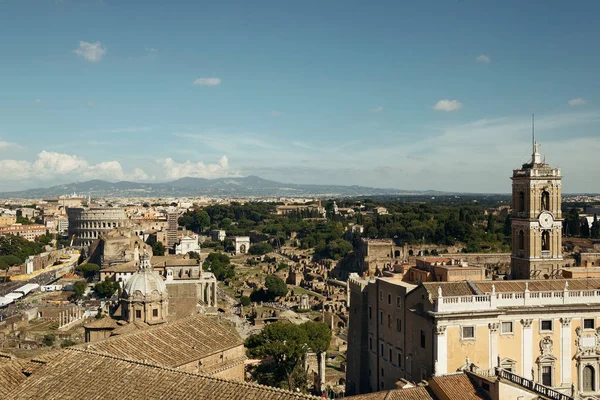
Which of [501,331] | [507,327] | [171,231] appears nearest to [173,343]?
[501,331]

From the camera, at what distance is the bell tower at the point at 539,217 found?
1054 inches

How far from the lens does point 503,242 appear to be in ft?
249

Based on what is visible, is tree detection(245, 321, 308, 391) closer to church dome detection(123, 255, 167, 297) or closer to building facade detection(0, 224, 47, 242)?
church dome detection(123, 255, 167, 297)

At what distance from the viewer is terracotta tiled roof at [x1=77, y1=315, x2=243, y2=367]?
19.1m

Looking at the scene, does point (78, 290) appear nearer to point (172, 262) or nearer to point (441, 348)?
point (172, 262)

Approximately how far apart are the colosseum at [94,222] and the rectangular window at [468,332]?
80710mm

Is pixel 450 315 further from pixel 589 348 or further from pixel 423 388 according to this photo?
pixel 589 348

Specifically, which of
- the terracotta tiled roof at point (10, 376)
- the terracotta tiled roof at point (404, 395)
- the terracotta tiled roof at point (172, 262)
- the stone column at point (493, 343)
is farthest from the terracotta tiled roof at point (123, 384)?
the terracotta tiled roof at point (172, 262)

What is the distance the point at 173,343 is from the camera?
20.6m

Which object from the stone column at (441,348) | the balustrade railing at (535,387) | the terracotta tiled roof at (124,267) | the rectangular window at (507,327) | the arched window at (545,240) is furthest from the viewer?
the terracotta tiled roof at (124,267)

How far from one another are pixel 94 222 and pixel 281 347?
75.8m

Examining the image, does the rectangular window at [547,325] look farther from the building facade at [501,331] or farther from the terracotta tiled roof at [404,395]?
the terracotta tiled roof at [404,395]

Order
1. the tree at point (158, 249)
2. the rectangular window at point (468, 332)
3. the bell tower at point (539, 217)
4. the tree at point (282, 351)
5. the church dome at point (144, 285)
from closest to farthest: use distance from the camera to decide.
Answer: the rectangular window at point (468, 332) < the bell tower at point (539, 217) < the tree at point (282, 351) < the church dome at point (144, 285) < the tree at point (158, 249)

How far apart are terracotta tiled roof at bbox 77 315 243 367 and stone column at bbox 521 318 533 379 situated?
967cm
